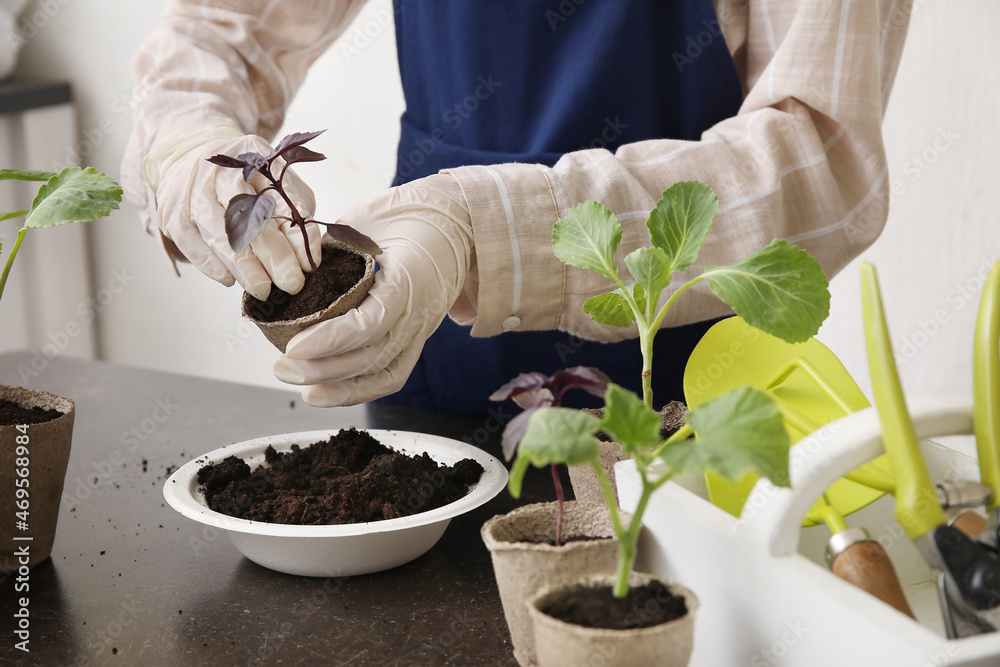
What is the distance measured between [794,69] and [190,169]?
2.18 ft

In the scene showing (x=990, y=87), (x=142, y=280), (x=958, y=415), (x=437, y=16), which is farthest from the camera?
(x=142, y=280)

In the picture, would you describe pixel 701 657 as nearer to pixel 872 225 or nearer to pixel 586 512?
pixel 586 512

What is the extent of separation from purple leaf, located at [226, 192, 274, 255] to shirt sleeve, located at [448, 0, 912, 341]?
0.24 m

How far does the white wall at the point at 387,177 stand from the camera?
64.3 inches

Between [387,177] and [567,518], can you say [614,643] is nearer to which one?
[567,518]

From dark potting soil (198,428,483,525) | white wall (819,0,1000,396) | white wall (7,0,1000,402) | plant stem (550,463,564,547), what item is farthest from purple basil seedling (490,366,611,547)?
white wall (7,0,1000,402)

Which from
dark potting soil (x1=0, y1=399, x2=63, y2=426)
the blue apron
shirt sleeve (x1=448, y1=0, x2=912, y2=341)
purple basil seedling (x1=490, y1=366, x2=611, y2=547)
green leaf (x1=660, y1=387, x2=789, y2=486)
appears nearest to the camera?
green leaf (x1=660, y1=387, x2=789, y2=486)

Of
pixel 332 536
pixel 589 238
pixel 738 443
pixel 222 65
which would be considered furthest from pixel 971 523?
pixel 222 65

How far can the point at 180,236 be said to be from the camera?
2.93ft

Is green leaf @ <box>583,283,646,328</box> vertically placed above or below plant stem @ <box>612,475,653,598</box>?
above

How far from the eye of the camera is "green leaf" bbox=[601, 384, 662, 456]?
0.38m

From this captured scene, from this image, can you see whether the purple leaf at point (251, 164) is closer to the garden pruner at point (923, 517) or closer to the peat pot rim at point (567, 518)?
the peat pot rim at point (567, 518)

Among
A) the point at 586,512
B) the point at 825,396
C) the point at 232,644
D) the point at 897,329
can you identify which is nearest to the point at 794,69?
the point at 825,396

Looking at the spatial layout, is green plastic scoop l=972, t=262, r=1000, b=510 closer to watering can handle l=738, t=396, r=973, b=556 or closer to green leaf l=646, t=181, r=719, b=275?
watering can handle l=738, t=396, r=973, b=556
